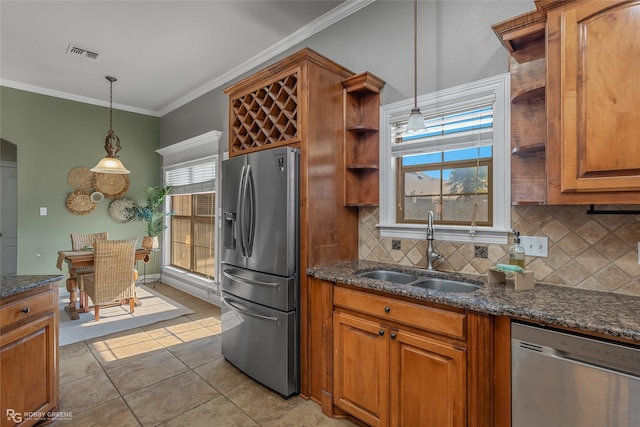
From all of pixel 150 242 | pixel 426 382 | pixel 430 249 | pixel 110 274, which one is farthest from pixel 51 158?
pixel 426 382

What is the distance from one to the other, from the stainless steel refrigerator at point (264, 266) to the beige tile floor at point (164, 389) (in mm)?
173

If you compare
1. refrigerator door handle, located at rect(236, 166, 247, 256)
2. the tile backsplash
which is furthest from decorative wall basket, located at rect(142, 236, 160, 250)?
the tile backsplash

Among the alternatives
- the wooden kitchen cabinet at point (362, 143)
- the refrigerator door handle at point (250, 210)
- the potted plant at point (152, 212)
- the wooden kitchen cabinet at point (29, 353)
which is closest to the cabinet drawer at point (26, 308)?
the wooden kitchen cabinet at point (29, 353)

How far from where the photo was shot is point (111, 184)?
17.8 feet

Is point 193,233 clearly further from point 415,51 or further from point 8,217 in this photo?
point 415,51

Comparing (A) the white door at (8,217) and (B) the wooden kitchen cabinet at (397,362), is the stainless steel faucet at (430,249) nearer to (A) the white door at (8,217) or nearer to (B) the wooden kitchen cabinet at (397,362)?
(B) the wooden kitchen cabinet at (397,362)

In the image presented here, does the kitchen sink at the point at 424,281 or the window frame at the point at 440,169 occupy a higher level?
the window frame at the point at 440,169

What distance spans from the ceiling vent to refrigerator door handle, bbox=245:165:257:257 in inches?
111

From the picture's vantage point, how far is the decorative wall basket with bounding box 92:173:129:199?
531 cm

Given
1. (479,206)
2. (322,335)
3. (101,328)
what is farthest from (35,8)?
(479,206)

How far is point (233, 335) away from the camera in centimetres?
269

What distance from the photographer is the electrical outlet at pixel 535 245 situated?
185 cm

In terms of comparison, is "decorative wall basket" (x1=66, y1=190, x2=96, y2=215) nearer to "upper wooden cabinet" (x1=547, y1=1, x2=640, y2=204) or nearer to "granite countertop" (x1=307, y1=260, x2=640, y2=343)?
"granite countertop" (x1=307, y1=260, x2=640, y2=343)

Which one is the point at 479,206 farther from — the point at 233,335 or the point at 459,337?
the point at 233,335
